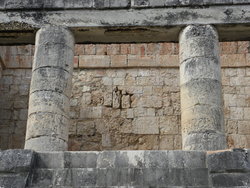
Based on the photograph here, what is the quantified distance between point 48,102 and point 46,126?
42 centimetres

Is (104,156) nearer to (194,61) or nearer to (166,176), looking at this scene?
(166,176)

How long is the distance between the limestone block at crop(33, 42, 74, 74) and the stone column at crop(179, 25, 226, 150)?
81.2 inches

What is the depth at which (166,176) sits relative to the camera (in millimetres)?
5781

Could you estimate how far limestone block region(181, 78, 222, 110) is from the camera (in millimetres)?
7273

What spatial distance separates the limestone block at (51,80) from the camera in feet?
24.5

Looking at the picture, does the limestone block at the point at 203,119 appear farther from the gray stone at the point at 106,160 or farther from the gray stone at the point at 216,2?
the gray stone at the point at 216,2

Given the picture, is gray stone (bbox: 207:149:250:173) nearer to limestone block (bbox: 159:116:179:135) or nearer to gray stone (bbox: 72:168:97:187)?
gray stone (bbox: 72:168:97:187)

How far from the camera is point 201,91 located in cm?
732

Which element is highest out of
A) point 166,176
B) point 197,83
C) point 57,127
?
point 197,83

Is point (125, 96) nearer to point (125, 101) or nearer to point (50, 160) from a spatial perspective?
point (125, 101)

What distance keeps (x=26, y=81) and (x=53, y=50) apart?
410 cm

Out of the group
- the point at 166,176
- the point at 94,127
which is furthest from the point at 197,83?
the point at 94,127

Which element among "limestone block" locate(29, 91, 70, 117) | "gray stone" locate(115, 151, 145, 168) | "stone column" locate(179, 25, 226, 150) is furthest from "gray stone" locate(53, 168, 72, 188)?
"stone column" locate(179, 25, 226, 150)

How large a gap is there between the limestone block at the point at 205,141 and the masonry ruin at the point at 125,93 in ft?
0.06
